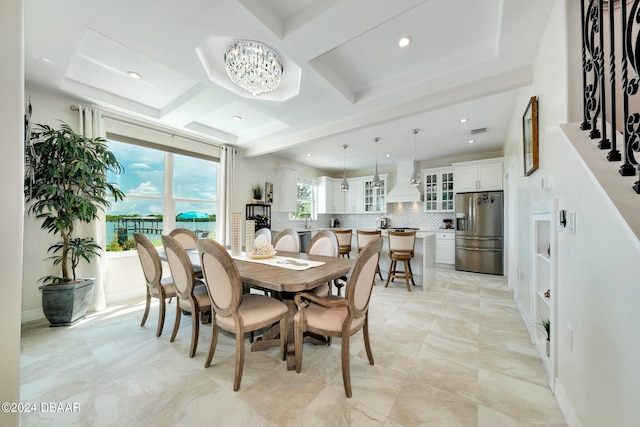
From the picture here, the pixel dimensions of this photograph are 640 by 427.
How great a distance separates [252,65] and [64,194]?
2.45 meters

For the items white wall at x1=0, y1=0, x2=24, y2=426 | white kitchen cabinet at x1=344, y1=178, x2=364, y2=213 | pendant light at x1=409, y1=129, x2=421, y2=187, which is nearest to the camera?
white wall at x1=0, y1=0, x2=24, y2=426

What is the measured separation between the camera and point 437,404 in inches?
58.1

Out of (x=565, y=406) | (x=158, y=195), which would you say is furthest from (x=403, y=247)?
(x=158, y=195)

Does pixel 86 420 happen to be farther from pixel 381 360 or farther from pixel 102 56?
pixel 102 56

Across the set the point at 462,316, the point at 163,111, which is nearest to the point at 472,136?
the point at 462,316

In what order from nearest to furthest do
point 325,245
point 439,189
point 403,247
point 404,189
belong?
point 325,245 → point 403,247 → point 439,189 → point 404,189

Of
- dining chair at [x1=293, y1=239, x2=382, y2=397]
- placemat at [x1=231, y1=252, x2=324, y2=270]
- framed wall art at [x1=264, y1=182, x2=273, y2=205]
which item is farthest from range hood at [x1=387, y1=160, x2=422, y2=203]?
dining chair at [x1=293, y1=239, x2=382, y2=397]

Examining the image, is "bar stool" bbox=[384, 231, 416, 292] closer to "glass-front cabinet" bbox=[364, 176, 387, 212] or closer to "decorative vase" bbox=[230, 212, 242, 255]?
"decorative vase" bbox=[230, 212, 242, 255]

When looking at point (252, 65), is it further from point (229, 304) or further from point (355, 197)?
point (355, 197)

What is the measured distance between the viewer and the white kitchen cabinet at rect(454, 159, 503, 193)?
4.85m

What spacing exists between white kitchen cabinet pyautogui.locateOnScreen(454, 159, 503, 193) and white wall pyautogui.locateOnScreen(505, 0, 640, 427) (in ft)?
11.1

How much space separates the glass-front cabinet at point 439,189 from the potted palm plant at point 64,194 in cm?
628

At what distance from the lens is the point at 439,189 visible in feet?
19.2

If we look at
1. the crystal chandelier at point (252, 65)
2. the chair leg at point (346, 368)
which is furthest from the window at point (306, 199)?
the chair leg at point (346, 368)
